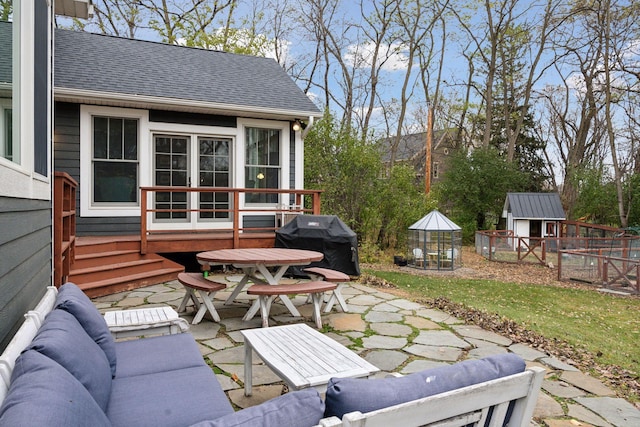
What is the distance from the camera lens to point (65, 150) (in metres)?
7.56

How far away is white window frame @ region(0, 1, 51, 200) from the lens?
221 cm

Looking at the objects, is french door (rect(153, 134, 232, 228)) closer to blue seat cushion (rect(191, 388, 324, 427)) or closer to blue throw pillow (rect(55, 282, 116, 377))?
blue throw pillow (rect(55, 282, 116, 377))

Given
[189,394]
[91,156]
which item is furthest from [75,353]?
[91,156]

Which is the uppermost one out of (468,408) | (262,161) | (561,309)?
(262,161)

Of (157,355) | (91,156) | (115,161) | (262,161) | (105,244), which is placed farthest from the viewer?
(262,161)

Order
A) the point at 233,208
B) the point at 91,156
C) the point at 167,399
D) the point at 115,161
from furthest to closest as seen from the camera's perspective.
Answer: the point at 233,208 < the point at 115,161 < the point at 91,156 < the point at 167,399

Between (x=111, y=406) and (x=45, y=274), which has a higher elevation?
(x=45, y=274)

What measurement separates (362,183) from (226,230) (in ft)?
13.5

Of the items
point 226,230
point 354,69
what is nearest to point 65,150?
point 226,230

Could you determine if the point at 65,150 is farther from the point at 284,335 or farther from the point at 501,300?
the point at 501,300

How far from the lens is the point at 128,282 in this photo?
635 centimetres

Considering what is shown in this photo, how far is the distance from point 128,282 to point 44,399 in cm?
557

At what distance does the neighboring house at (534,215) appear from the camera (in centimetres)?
1717

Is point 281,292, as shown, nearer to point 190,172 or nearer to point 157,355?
point 157,355
